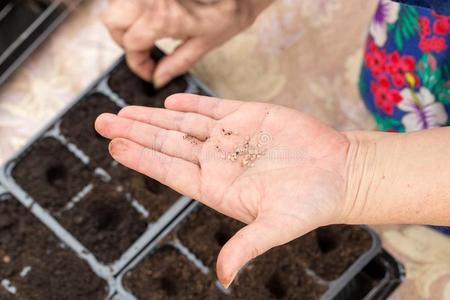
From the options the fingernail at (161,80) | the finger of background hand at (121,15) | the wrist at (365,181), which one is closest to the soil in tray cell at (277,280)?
the wrist at (365,181)

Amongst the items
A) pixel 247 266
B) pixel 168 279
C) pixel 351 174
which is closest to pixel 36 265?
pixel 168 279

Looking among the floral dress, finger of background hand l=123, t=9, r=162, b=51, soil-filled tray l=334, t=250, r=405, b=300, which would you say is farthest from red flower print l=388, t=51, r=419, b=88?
finger of background hand l=123, t=9, r=162, b=51

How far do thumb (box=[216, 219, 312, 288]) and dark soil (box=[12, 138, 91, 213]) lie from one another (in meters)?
0.51

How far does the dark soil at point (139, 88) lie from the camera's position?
3.49 ft

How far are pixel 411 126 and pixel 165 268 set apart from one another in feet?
1.79

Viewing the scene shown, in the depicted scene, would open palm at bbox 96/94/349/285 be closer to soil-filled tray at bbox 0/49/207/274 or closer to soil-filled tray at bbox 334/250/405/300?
soil-filled tray at bbox 0/49/207/274

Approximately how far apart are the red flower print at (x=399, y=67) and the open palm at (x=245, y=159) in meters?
0.29

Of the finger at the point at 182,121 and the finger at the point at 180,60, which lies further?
the finger at the point at 180,60

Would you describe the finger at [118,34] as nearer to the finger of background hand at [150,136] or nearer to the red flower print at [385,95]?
the finger of background hand at [150,136]

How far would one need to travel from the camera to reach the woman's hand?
92cm

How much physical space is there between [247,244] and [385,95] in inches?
22.1

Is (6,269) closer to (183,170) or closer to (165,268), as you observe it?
(165,268)

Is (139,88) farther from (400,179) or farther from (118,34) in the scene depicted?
(400,179)

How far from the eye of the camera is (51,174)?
104 centimetres
